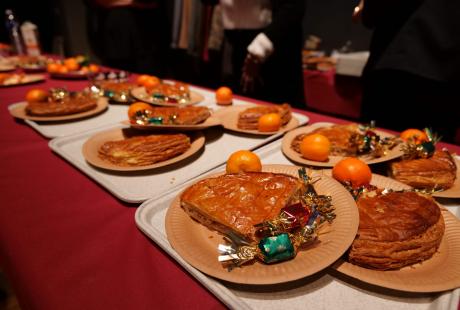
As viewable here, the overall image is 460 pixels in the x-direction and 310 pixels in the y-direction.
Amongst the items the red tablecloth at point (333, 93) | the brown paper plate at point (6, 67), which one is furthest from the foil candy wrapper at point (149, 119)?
the red tablecloth at point (333, 93)

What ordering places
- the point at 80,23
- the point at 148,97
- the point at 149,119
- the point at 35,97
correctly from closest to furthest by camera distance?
the point at 149,119
the point at 35,97
the point at 148,97
the point at 80,23

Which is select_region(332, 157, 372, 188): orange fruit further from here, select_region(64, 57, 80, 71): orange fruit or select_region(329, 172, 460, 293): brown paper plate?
select_region(64, 57, 80, 71): orange fruit

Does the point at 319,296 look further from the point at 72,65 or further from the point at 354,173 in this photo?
the point at 72,65

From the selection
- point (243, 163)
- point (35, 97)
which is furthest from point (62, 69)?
point (243, 163)

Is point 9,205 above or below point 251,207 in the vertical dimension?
below

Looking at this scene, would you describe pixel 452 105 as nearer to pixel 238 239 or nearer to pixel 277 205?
Result: pixel 277 205

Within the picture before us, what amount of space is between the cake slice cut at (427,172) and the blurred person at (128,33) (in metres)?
3.77

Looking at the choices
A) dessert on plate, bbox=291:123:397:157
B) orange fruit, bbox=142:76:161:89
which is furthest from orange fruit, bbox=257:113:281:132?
orange fruit, bbox=142:76:161:89

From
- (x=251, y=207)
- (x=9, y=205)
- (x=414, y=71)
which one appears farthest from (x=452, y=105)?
(x=9, y=205)

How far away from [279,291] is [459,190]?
31.0 inches

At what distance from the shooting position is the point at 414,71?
6.18ft

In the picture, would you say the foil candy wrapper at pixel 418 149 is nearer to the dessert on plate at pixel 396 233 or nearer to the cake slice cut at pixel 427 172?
the cake slice cut at pixel 427 172

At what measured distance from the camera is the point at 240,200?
863mm

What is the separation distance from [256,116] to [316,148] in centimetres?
48
